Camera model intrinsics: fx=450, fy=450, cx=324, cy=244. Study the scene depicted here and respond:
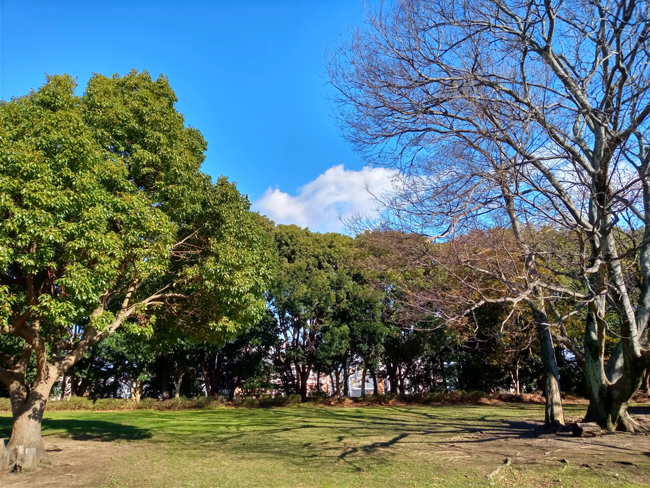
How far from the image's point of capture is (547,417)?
11477 mm

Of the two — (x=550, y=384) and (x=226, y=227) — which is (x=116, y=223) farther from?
(x=550, y=384)

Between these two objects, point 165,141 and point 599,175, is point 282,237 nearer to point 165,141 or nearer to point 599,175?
point 165,141

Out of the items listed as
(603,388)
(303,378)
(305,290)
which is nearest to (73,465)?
(603,388)

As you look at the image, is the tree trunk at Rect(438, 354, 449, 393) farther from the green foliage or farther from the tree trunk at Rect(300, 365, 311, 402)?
the green foliage

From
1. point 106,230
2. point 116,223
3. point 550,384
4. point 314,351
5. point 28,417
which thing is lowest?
point 28,417

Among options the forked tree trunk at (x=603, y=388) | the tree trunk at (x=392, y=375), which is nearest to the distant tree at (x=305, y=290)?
the tree trunk at (x=392, y=375)

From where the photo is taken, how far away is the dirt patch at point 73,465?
6744 millimetres

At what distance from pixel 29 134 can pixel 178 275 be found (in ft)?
12.3

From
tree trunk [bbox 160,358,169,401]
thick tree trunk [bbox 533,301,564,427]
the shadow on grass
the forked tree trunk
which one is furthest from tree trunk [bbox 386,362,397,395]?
the forked tree trunk

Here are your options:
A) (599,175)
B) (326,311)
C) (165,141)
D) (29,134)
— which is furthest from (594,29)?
(326,311)

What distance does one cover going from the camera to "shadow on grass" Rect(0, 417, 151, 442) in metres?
11.6

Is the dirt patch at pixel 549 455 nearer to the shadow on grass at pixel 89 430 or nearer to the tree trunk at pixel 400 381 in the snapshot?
the shadow on grass at pixel 89 430

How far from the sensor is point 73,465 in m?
7.99

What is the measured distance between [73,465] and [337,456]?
15.6 ft
